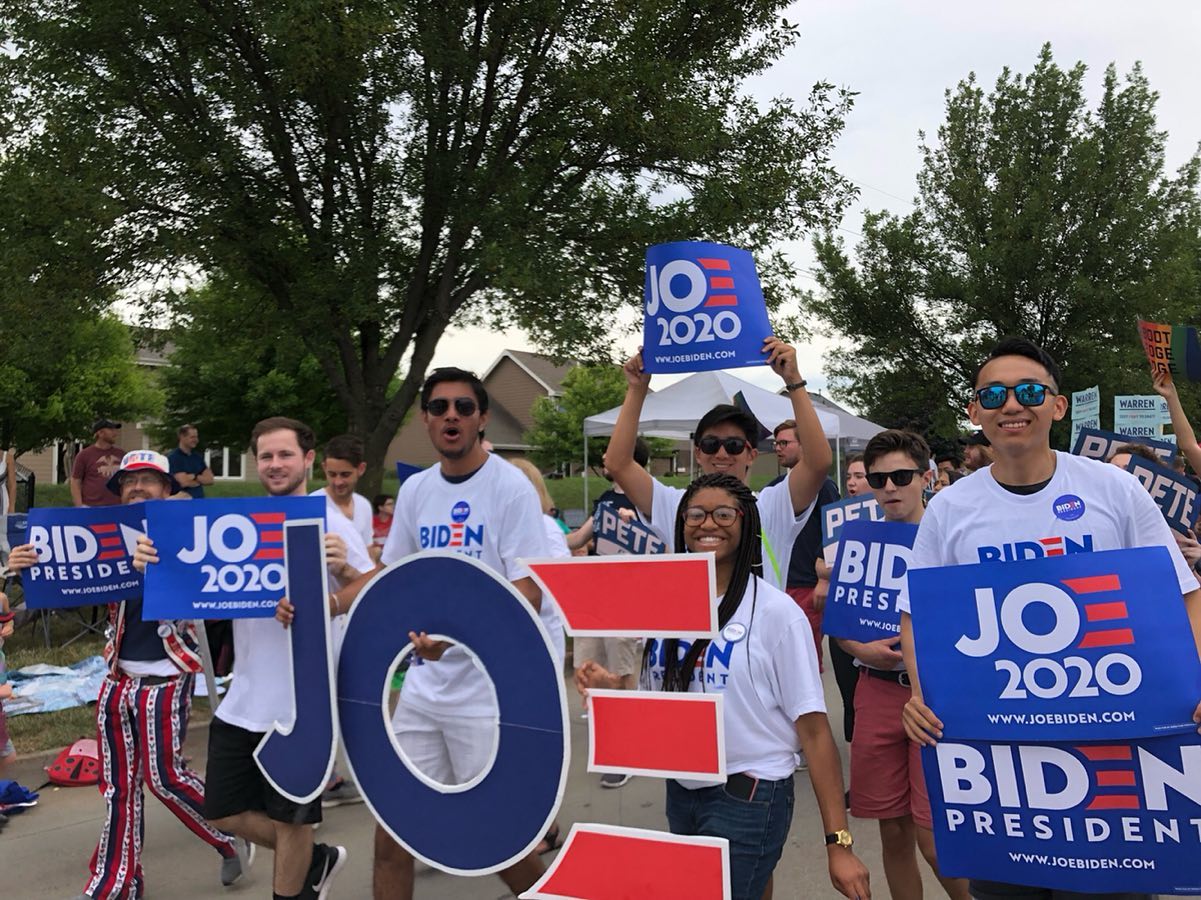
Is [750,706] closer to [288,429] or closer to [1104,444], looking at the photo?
[288,429]

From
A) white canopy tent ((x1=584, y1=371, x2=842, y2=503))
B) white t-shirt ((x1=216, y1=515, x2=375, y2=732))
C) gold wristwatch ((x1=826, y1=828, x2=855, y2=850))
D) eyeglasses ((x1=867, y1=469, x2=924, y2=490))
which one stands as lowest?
gold wristwatch ((x1=826, y1=828, x2=855, y2=850))

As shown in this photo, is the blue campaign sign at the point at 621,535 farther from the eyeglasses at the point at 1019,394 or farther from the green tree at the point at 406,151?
the green tree at the point at 406,151

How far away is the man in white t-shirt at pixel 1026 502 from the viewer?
254 cm

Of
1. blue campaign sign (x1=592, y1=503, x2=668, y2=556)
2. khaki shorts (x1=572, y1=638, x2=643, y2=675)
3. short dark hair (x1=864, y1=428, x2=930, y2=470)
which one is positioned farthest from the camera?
khaki shorts (x1=572, y1=638, x2=643, y2=675)

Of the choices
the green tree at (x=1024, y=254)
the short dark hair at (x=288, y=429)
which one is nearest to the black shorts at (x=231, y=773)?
the short dark hair at (x=288, y=429)

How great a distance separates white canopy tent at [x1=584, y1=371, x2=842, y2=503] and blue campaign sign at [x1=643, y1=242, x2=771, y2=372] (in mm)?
10093

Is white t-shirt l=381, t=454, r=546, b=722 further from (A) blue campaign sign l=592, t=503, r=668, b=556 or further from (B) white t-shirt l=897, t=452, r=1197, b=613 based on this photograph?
(A) blue campaign sign l=592, t=503, r=668, b=556

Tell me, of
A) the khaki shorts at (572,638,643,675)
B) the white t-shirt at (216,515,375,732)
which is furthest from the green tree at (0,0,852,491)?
the white t-shirt at (216,515,375,732)

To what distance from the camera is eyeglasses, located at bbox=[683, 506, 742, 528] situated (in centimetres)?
281

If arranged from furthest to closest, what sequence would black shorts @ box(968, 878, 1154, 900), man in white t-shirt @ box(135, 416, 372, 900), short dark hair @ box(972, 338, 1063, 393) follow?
man in white t-shirt @ box(135, 416, 372, 900) < short dark hair @ box(972, 338, 1063, 393) < black shorts @ box(968, 878, 1154, 900)

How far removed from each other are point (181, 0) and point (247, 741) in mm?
10108

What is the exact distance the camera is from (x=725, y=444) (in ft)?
13.0

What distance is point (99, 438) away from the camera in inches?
415

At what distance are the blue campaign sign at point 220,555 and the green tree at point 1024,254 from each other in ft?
68.5
